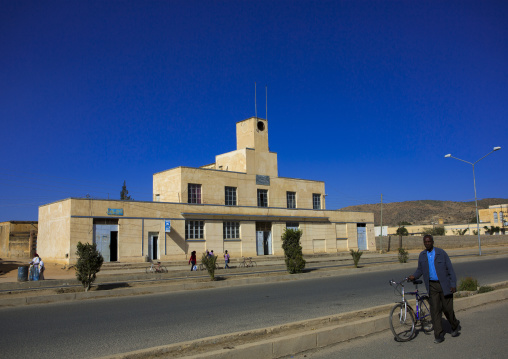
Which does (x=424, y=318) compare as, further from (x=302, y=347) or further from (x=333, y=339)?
(x=302, y=347)

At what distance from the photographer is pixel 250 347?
21.1ft

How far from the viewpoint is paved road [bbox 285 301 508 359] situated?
6.67 m

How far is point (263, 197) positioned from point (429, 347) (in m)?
34.9

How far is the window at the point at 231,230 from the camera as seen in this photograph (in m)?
37.2

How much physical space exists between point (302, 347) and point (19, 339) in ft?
18.0

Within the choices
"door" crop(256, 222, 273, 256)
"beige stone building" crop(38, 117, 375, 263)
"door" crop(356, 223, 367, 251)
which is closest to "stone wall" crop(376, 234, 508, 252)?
"door" crop(356, 223, 367, 251)

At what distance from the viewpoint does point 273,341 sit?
6699 millimetres

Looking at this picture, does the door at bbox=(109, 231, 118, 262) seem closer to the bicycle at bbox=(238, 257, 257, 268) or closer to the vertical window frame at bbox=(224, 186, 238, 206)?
the bicycle at bbox=(238, 257, 257, 268)

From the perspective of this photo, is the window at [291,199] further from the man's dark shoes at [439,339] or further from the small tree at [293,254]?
the man's dark shoes at [439,339]

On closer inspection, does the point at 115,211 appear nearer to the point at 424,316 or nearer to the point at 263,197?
the point at 263,197

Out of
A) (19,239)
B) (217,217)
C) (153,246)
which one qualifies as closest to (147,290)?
(153,246)

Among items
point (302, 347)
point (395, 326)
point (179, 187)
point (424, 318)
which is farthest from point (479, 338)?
point (179, 187)

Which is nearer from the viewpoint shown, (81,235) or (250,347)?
(250,347)

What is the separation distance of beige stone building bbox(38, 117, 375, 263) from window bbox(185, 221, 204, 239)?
0.08 metres
